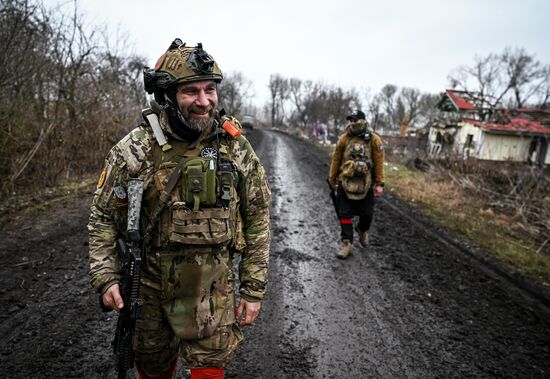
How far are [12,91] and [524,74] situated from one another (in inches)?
2635

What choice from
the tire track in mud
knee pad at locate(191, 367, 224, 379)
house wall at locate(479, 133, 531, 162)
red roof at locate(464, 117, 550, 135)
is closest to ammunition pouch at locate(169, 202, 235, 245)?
knee pad at locate(191, 367, 224, 379)

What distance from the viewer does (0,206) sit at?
597cm

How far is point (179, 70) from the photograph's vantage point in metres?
1.87

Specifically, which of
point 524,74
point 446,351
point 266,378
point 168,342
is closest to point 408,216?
point 446,351

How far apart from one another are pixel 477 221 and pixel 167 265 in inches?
300

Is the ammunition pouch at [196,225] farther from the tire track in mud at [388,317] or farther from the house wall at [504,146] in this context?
the house wall at [504,146]

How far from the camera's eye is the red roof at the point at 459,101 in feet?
102

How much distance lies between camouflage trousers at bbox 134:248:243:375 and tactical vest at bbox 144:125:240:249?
0.11 meters

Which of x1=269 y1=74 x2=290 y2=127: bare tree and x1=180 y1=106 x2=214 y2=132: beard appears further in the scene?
x1=269 y1=74 x2=290 y2=127: bare tree

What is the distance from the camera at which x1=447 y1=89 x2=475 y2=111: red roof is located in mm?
31191

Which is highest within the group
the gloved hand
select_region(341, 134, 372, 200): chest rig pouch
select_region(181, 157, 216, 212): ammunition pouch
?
select_region(181, 157, 216, 212): ammunition pouch

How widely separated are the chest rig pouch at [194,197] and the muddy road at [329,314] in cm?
151

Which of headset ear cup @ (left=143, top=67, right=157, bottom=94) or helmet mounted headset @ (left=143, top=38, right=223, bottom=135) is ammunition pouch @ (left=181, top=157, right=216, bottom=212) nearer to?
helmet mounted headset @ (left=143, top=38, right=223, bottom=135)

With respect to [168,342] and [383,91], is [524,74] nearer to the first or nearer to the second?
[383,91]
